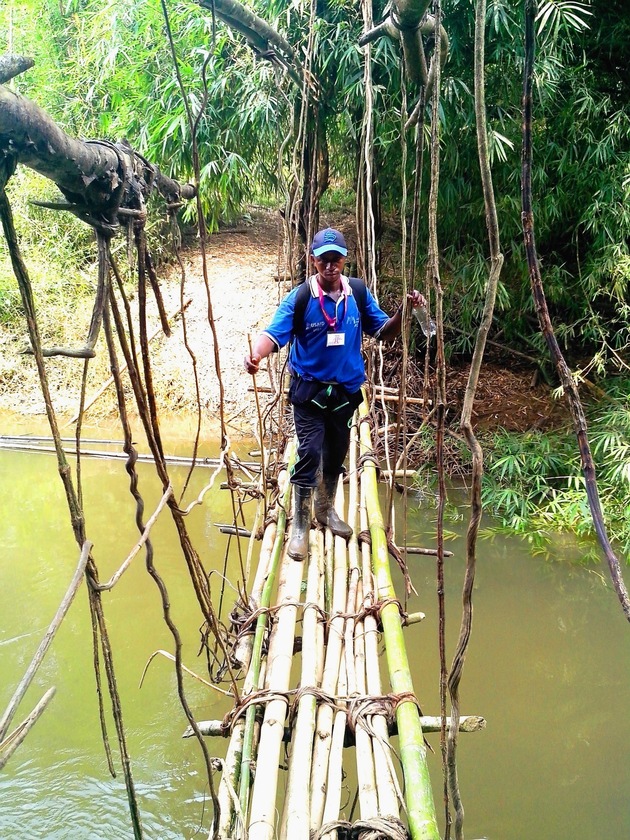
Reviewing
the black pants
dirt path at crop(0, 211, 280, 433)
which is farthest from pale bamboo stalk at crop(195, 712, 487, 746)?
dirt path at crop(0, 211, 280, 433)

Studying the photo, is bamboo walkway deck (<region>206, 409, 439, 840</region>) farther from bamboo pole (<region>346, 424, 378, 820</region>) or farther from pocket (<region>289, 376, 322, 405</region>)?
pocket (<region>289, 376, 322, 405</region>)

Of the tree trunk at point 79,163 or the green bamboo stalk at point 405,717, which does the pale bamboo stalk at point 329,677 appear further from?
the tree trunk at point 79,163

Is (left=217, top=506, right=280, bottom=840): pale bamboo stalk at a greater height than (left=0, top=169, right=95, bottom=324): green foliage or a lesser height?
lesser

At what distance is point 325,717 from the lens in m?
1.11

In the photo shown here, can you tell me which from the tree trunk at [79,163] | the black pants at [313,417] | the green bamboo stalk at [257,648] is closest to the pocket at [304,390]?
the black pants at [313,417]

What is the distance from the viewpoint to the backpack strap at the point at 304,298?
1.71 metres

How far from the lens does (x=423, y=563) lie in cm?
297

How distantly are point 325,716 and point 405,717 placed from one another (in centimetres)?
15

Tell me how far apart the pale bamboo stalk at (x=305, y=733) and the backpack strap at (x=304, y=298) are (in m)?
0.69

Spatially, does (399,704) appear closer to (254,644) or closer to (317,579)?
(254,644)

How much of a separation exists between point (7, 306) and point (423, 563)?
4542 mm

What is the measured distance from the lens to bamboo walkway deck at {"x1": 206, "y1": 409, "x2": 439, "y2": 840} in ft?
2.88

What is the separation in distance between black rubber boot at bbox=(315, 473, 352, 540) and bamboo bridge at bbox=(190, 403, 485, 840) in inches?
4.6

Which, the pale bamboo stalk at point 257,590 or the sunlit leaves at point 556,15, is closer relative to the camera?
the pale bamboo stalk at point 257,590
